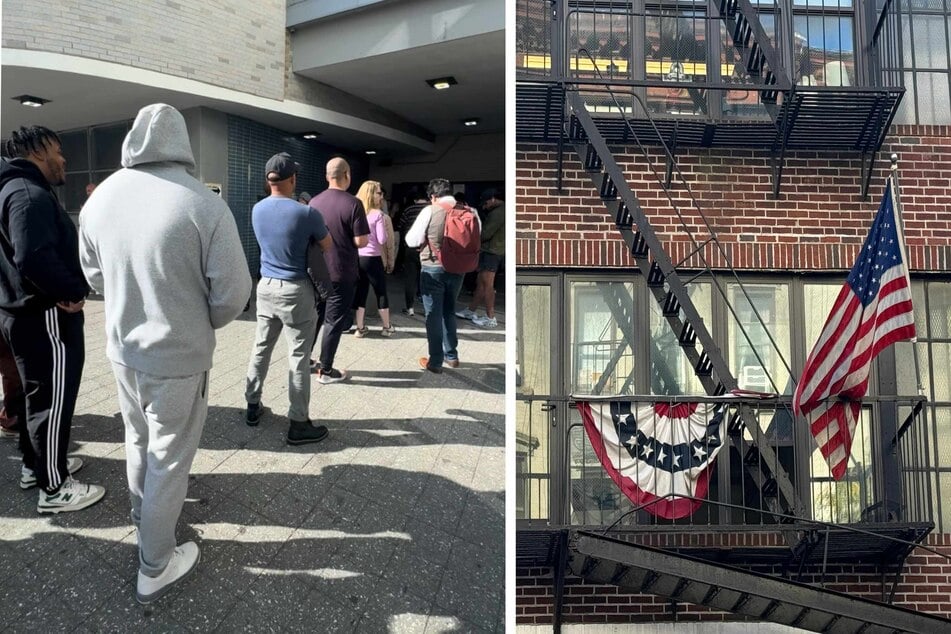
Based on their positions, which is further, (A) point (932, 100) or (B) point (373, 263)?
(A) point (932, 100)

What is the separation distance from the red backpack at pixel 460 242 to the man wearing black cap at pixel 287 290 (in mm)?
394

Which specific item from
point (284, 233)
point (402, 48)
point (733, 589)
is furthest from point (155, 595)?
point (733, 589)

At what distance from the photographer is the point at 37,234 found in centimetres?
192

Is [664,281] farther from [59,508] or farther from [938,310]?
[59,508]

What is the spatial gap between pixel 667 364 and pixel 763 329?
0.50m

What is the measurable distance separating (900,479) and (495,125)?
99.0 inches

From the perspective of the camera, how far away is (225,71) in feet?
6.07

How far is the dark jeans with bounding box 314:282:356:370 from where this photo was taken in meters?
2.39

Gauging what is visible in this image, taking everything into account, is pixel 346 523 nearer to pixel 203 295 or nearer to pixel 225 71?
pixel 203 295

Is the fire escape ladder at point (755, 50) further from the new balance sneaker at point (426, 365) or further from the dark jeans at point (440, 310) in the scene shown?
the new balance sneaker at point (426, 365)

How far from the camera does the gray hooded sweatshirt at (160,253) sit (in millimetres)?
1711

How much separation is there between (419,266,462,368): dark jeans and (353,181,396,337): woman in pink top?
20 centimetres

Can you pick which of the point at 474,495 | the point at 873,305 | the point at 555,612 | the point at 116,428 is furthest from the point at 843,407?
the point at 116,428

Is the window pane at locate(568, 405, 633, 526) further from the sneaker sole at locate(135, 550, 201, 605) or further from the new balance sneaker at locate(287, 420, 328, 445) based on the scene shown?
the sneaker sole at locate(135, 550, 201, 605)
